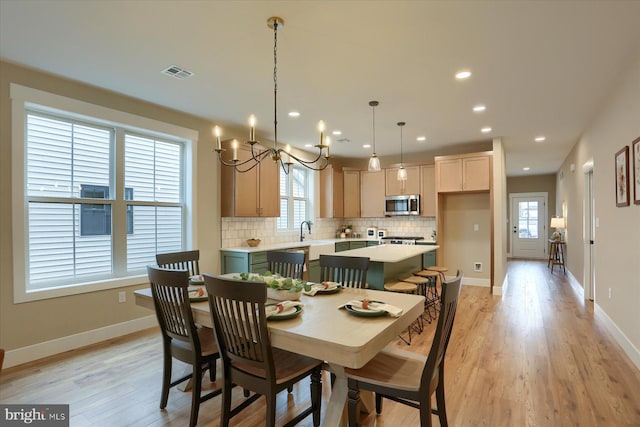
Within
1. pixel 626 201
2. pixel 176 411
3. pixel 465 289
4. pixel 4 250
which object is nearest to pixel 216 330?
pixel 176 411

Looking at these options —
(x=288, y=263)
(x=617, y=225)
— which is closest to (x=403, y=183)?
(x=617, y=225)

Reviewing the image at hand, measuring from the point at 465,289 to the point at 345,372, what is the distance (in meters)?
4.99

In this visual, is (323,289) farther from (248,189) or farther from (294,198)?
(294,198)

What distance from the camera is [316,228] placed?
6.95m

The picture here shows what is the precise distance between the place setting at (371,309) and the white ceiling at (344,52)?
1871 mm

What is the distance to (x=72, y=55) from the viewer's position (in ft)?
9.26

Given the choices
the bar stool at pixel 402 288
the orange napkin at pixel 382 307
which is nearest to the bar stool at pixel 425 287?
the bar stool at pixel 402 288

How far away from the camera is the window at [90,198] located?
3.19m

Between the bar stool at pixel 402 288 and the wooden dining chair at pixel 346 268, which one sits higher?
the wooden dining chair at pixel 346 268

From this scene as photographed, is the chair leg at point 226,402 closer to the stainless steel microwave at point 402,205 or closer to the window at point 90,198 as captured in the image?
the window at point 90,198

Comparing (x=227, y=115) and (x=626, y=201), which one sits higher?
(x=227, y=115)

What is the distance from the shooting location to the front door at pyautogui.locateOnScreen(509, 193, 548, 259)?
1052 cm

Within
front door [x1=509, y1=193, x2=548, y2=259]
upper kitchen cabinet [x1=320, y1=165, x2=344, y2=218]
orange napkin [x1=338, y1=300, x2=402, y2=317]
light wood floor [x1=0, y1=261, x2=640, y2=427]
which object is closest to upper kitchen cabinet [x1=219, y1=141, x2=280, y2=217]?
upper kitchen cabinet [x1=320, y1=165, x2=344, y2=218]

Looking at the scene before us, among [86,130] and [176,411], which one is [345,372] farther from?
[86,130]
